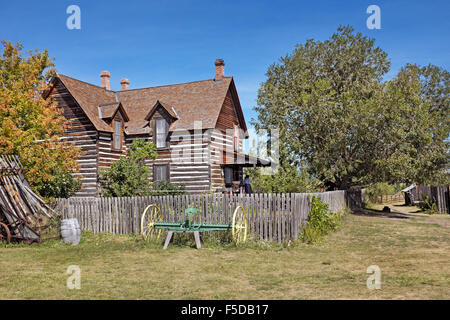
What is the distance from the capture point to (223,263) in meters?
9.77

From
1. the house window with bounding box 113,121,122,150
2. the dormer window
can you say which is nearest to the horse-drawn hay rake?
the dormer window

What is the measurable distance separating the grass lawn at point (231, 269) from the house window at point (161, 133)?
12458 millimetres

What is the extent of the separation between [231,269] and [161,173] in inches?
689

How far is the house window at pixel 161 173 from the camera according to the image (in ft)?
84.2

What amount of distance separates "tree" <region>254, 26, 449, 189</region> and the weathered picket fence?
9241 mm

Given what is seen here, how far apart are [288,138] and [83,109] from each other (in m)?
14.1

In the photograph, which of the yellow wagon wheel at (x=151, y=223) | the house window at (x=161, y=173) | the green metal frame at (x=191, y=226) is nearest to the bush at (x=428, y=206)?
the house window at (x=161, y=173)

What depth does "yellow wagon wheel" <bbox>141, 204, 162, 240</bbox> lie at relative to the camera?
42.3ft

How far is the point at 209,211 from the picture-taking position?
13773 millimetres

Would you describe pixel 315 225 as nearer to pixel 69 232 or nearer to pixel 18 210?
pixel 69 232

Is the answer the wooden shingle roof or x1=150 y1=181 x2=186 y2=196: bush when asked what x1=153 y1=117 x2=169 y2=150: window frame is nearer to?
the wooden shingle roof

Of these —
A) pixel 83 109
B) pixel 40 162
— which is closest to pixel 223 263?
pixel 40 162

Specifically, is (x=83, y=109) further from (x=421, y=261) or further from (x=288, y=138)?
(x=421, y=261)
